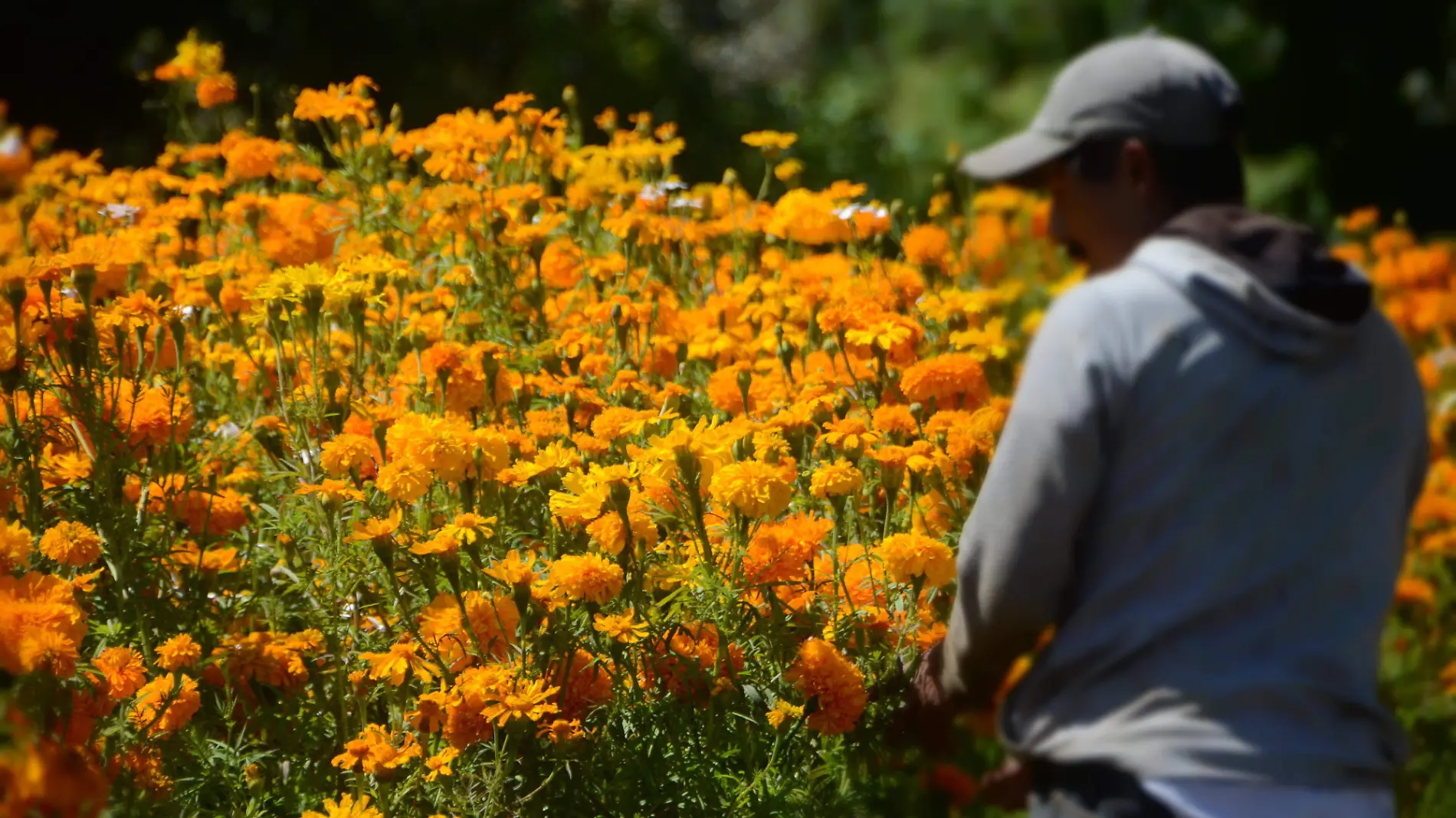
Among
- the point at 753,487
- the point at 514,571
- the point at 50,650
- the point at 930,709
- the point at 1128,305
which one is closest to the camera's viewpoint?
the point at 1128,305

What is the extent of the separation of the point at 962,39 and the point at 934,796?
1241 centimetres

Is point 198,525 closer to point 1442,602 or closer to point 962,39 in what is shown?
point 1442,602

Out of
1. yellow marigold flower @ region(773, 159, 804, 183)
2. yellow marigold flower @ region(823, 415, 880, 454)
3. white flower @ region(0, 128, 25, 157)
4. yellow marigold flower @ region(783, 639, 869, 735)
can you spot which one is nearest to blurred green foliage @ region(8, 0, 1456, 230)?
white flower @ region(0, 128, 25, 157)

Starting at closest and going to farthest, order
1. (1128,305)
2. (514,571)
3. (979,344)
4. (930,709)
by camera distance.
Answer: (1128,305), (930,709), (514,571), (979,344)

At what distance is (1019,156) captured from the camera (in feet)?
6.06

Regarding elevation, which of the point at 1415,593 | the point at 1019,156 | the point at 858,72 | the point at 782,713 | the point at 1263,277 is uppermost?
the point at 1019,156

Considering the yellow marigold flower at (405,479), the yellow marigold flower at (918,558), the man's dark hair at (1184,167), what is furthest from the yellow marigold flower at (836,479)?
the man's dark hair at (1184,167)

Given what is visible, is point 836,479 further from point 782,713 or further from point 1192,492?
point 1192,492

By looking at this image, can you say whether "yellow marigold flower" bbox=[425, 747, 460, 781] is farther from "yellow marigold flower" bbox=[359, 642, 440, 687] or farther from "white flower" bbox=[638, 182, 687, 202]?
"white flower" bbox=[638, 182, 687, 202]

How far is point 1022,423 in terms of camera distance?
1679mm

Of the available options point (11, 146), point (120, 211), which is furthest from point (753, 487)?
point (11, 146)

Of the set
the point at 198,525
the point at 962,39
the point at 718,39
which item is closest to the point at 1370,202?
the point at 962,39

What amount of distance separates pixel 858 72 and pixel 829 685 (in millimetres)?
13533

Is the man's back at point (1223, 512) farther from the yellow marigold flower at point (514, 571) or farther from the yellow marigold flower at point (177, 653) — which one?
the yellow marigold flower at point (177, 653)
